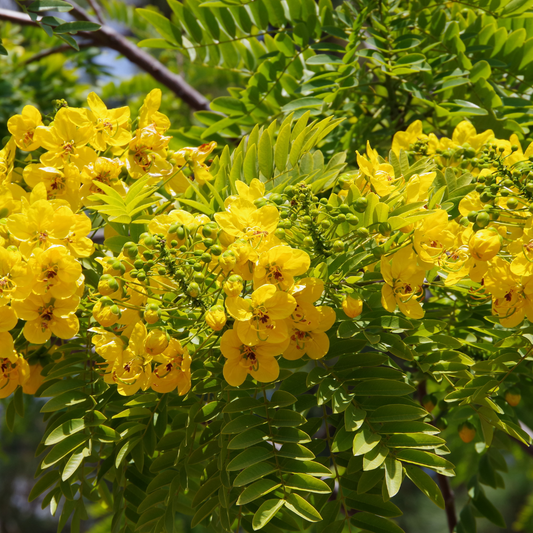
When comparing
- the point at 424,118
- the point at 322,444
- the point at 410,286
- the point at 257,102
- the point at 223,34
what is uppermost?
the point at 223,34

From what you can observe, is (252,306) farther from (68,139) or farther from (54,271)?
(68,139)

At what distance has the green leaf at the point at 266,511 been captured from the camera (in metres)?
0.90

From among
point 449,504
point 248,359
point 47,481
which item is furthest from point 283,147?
point 449,504

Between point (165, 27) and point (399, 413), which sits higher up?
point (165, 27)

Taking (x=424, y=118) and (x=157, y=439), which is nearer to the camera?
(x=157, y=439)

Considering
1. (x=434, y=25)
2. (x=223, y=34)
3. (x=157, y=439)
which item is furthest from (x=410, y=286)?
(x=223, y=34)

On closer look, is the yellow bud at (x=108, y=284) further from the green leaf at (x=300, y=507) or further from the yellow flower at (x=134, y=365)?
the green leaf at (x=300, y=507)

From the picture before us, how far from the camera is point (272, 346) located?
3.04 feet

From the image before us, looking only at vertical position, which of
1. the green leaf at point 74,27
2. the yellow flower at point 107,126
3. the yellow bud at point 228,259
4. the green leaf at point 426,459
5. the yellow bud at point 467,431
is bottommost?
the yellow bud at point 467,431

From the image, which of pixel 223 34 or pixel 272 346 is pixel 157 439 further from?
pixel 223 34

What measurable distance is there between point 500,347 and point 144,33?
143 inches

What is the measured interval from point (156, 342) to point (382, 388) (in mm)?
453

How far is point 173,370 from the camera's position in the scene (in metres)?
0.95

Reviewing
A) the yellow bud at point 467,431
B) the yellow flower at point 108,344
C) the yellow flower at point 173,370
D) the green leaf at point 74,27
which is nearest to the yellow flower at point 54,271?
the yellow flower at point 108,344
